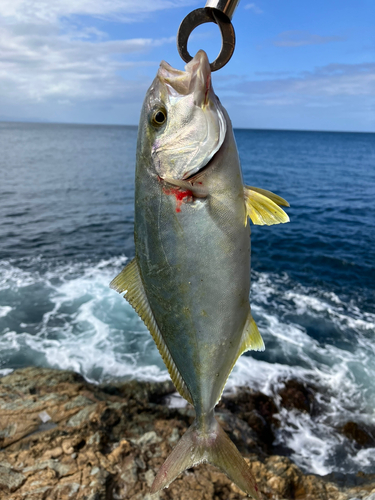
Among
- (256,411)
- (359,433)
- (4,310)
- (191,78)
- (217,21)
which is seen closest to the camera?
(217,21)

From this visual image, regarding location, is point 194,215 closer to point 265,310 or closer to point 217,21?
point 217,21

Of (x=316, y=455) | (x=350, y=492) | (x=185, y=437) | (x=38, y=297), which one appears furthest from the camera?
(x=38, y=297)

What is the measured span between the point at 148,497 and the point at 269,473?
1757 mm

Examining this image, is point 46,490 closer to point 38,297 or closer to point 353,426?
point 353,426

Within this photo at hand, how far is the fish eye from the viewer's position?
2.17 metres

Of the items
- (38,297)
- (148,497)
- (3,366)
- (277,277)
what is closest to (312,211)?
(277,277)

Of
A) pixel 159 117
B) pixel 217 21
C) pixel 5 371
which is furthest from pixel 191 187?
pixel 5 371

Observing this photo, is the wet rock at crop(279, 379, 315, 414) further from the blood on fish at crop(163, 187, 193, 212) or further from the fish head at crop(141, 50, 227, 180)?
the fish head at crop(141, 50, 227, 180)

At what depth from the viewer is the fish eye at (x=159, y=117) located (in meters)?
2.17

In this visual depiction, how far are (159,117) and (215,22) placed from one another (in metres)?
0.58

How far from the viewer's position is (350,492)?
4.96m

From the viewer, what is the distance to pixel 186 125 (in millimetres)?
2109

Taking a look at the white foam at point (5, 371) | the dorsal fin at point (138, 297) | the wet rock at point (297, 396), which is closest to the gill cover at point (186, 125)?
the dorsal fin at point (138, 297)

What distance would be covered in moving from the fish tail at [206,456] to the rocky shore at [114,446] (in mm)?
2314
